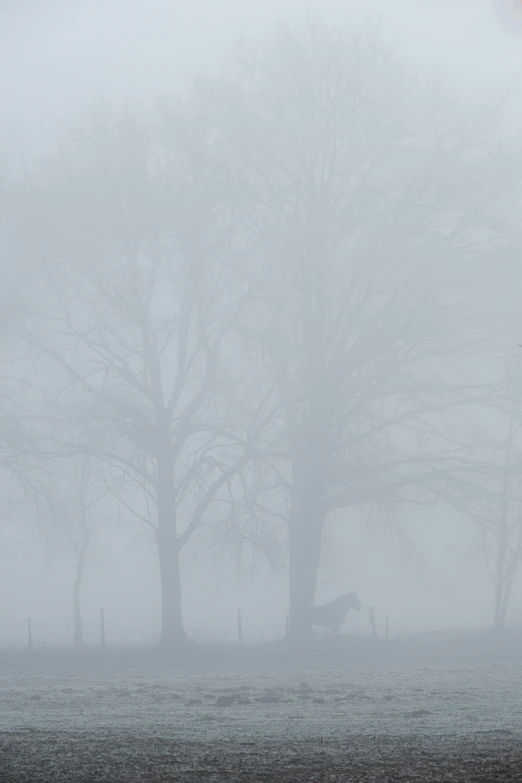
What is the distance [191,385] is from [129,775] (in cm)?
2450

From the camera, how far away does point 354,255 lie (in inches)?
1163

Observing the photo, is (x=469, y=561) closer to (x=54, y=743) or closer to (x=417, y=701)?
(x=417, y=701)

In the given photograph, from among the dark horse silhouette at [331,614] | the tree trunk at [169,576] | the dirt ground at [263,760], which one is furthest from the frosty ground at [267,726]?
the dark horse silhouette at [331,614]

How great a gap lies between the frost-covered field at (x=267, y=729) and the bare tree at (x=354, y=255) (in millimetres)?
10664

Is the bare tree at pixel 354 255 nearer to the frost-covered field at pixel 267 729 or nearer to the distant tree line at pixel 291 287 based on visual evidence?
the distant tree line at pixel 291 287

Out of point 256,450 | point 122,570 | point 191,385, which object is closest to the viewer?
point 256,450

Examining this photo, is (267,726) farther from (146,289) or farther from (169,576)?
(146,289)

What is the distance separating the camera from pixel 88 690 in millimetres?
16938

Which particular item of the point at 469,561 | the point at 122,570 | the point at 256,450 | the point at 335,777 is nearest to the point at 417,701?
the point at 335,777

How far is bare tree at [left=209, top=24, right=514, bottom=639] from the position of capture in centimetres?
2848

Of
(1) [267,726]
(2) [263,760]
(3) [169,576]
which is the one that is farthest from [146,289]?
(2) [263,760]

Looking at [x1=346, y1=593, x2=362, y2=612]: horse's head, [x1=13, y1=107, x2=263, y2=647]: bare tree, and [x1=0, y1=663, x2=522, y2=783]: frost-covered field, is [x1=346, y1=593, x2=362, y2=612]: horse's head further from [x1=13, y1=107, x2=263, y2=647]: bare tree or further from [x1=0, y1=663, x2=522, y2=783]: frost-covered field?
[x1=0, y1=663, x2=522, y2=783]: frost-covered field

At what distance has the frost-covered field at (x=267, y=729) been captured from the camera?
7363mm

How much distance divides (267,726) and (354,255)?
66.4ft
